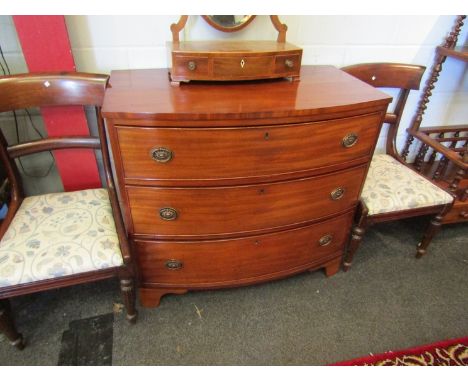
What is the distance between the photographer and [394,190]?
1.52 meters

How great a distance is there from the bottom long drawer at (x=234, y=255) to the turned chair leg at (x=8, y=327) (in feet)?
1.57

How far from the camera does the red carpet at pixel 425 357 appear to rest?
1.31m

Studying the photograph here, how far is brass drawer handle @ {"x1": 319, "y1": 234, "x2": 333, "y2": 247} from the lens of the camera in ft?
4.68

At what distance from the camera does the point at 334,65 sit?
1.57 metres

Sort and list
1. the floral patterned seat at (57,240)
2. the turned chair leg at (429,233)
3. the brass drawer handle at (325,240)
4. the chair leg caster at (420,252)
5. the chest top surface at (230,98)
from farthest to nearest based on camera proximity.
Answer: the chair leg caster at (420,252)
the turned chair leg at (429,233)
the brass drawer handle at (325,240)
the floral patterned seat at (57,240)
the chest top surface at (230,98)

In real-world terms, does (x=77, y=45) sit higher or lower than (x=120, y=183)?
higher

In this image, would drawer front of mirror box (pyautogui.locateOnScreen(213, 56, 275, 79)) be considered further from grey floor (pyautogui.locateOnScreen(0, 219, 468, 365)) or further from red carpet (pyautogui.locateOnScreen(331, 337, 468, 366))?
red carpet (pyautogui.locateOnScreen(331, 337, 468, 366))

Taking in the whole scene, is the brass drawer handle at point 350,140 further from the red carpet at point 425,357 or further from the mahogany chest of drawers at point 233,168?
the red carpet at point 425,357

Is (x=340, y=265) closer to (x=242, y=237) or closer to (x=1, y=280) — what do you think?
(x=242, y=237)

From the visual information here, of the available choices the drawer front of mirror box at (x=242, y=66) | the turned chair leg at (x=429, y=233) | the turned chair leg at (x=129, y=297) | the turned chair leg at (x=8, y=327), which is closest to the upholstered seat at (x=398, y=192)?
the turned chair leg at (x=429, y=233)

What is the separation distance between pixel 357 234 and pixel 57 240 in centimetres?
129

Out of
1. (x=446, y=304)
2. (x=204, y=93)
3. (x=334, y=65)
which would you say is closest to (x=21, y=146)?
(x=204, y=93)

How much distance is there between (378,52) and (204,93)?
1051mm
